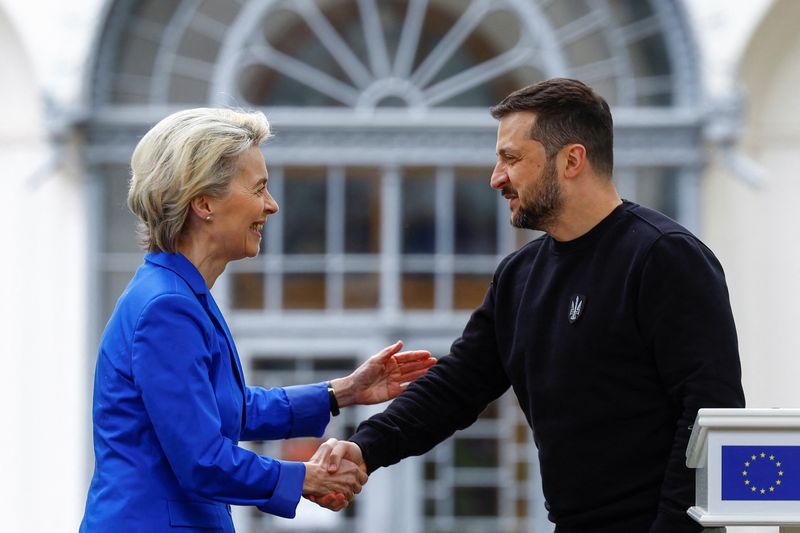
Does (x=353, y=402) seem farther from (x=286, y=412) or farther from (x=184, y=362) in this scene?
(x=184, y=362)

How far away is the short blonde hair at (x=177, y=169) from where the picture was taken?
3.43 meters

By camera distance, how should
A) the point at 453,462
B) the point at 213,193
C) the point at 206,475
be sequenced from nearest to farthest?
the point at 206,475
the point at 213,193
the point at 453,462

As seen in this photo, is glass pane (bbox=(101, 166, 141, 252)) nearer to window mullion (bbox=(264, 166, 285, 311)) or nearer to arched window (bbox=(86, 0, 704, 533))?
arched window (bbox=(86, 0, 704, 533))

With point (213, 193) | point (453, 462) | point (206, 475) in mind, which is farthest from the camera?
point (453, 462)

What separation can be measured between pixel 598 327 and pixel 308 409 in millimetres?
950

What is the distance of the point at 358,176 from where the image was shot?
9250 mm

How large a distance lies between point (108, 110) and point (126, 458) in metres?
6.20

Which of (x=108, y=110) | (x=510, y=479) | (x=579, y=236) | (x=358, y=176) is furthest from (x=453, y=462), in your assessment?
(x=579, y=236)

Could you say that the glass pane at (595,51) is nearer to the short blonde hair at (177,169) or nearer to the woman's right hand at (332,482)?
the woman's right hand at (332,482)

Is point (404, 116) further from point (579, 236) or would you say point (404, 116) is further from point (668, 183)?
point (579, 236)

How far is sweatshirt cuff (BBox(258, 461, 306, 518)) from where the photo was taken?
3.45 m

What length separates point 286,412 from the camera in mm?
4008

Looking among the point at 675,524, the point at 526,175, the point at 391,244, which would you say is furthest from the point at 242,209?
the point at 391,244

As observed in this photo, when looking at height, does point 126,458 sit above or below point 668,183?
below
